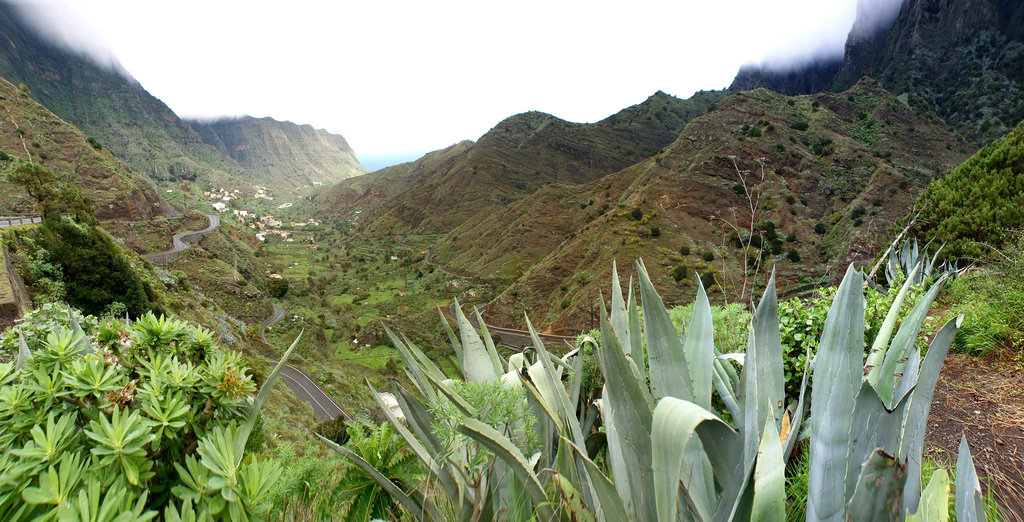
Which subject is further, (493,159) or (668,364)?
(493,159)

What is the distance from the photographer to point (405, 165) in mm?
138750

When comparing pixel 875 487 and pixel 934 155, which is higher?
pixel 934 155

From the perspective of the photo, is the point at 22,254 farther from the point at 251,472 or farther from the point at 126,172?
the point at 126,172

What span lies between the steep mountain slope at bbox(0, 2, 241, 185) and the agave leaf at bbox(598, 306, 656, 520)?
115m

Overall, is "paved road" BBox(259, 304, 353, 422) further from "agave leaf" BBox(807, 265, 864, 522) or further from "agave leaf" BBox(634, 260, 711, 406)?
"agave leaf" BBox(807, 265, 864, 522)

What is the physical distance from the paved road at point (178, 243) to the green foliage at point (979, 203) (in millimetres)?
43175

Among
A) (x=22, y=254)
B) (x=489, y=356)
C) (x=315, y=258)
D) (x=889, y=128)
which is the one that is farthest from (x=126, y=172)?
(x=889, y=128)

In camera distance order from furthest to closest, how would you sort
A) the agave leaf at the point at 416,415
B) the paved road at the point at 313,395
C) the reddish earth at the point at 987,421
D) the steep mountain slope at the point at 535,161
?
1. the steep mountain slope at the point at 535,161
2. the paved road at the point at 313,395
3. the reddish earth at the point at 987,421
4. the agave leaf at the point at 416,415

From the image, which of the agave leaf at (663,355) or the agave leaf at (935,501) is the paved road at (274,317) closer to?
the agave leaf at (663,355)

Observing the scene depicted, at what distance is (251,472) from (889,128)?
2444 inches

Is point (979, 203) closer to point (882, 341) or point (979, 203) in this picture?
point (979, 203)

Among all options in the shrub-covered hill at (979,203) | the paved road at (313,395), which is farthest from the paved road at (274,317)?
the shrub-covered hill at (979,203)

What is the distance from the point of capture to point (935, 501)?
0.96 m

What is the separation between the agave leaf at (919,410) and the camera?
47.5 inches
